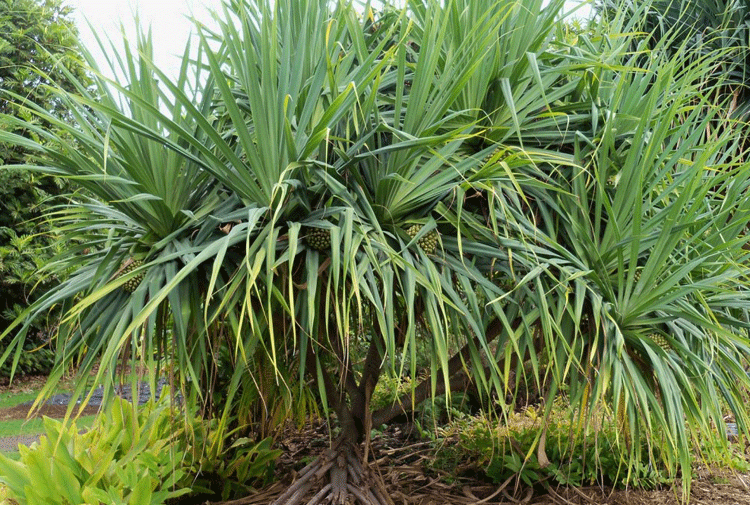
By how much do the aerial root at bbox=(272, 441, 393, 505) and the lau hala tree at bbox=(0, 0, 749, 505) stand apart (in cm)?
33

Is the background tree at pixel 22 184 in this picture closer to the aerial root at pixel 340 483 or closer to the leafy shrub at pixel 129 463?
the leafy shrub at pixel 129 463

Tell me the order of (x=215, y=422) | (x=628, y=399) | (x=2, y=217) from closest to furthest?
(x=628, y=399) < (x=215, y=422) < (x=2, y=217)

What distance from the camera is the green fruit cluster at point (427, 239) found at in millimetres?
2393

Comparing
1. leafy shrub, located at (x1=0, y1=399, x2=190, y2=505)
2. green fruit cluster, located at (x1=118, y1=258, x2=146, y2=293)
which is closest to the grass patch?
leafy shrub, located at (x1=0, y1=399, x2=190, y2=505)

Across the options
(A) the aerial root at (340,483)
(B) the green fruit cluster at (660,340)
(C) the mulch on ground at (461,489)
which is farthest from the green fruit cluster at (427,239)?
(A) the aerial root at (340,483)

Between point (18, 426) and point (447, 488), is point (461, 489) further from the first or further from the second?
point (18, 426)

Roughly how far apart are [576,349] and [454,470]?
1.54 m

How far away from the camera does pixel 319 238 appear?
2.29 meters

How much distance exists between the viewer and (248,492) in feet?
11.1

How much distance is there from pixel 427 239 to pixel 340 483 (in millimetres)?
1272

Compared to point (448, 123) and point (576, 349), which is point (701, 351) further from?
point (448, 123)

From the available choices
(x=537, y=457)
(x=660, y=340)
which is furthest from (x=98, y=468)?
(x=660, y=340)

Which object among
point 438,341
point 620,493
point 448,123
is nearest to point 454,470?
point 620,493

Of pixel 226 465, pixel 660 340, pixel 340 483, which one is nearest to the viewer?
pixel 660 340
